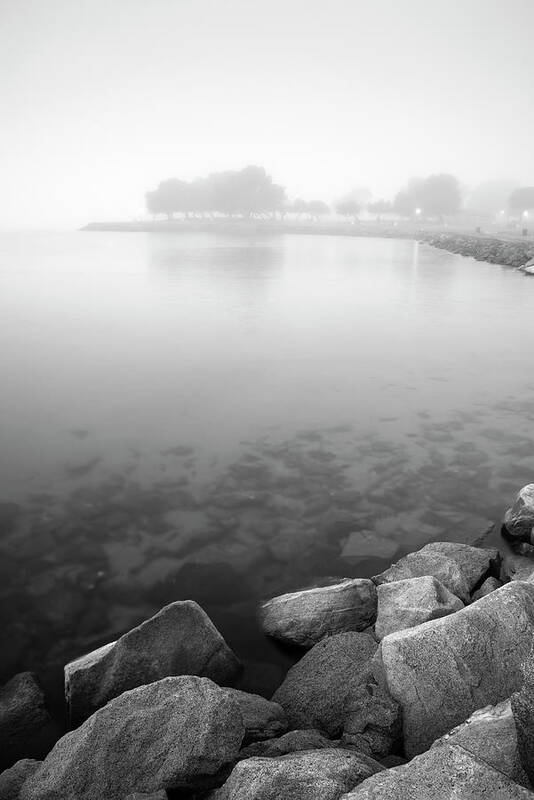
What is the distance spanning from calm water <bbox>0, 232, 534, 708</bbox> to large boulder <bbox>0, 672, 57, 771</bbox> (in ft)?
1.06

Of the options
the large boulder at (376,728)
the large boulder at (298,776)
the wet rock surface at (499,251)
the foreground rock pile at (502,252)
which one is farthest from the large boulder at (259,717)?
the wet rock surface at (499,251)

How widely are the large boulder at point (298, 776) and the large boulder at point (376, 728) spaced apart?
63 cm

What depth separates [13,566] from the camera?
25.9 ft

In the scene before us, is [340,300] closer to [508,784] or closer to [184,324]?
[184,324]

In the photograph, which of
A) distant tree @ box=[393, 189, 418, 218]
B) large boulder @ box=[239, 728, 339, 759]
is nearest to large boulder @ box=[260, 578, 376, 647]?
large boulder @ box=[239, 728, 339, 759]

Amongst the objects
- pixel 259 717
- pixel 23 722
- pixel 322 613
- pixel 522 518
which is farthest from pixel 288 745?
pixel 522 518

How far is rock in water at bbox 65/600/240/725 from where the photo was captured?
5441mm

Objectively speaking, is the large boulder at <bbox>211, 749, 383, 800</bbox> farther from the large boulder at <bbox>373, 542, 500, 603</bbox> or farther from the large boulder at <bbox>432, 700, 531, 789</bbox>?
the large boulder at <bbox>373, 542, 500, 603</bbox>

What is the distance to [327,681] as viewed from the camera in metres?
5.50

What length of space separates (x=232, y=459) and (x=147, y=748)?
7351mm

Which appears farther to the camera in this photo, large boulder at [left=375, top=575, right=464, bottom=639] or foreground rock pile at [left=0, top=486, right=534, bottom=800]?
large boulder at [left=375, top=575, right=464, bottom=639]

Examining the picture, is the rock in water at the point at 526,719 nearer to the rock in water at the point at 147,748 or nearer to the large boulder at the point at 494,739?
the large boulder at the point at 494,739

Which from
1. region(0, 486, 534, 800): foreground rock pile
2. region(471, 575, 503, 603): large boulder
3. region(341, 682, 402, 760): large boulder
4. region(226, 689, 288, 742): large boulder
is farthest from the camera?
region(471, 575, 503, 603): large boulder

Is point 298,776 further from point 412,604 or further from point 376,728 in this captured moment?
point 412,604
